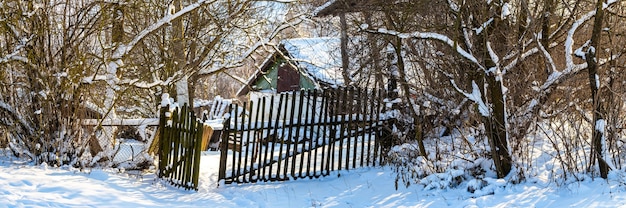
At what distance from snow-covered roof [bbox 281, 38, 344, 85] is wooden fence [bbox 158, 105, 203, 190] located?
5410 millimetres

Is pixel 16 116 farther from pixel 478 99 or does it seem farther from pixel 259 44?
pixel 478 99

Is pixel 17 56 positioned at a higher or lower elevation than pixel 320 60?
lower

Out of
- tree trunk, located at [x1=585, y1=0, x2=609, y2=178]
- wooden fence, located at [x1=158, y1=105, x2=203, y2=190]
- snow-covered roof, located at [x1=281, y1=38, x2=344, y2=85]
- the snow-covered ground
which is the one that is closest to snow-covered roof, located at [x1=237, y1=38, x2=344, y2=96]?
snow-covered roof, located at [x1=281, y1=38, x2=344, y2=85]

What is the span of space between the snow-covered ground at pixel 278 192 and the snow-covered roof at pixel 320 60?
18.5 feet

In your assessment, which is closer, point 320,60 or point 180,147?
point 180,147

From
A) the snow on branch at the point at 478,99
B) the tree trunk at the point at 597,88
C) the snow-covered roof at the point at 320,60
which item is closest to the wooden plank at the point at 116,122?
the snow on branch at the point at 478,99

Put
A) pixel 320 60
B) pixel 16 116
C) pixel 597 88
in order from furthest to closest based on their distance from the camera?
pixel 320 60
pixel 16 116
pixel 597 88

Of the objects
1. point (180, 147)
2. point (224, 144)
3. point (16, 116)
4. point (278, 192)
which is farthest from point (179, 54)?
point (278, 192)

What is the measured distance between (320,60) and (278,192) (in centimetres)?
937

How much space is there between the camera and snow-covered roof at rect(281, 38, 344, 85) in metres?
13.4

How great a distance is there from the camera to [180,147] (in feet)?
24.3

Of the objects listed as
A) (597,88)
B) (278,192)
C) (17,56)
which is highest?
(17,56)

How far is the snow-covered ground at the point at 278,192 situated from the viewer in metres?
5.00

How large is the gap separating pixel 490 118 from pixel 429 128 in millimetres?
2096
